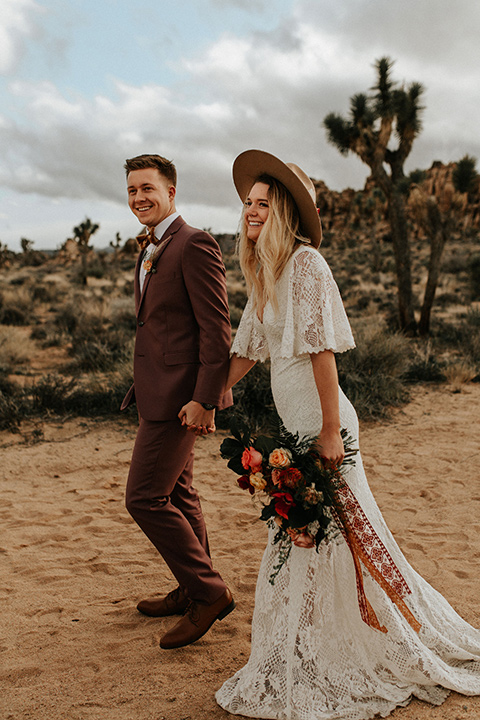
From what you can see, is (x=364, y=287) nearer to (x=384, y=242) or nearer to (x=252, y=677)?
(x=252, y=677)

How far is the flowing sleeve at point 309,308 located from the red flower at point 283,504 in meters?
0.54

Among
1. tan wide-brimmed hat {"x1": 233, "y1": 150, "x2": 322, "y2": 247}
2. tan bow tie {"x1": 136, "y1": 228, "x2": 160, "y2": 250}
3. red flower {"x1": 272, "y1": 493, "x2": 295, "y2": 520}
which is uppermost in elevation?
tan wide-brimmed hat {"x1": 233, "y1": 150, "x2": 322, "y2": 247}

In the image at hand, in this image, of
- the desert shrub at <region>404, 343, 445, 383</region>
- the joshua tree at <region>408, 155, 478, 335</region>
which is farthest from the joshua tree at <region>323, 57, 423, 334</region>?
the desert shrub at <region>404, 343, 445, 383</region>

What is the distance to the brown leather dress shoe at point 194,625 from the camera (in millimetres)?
2693

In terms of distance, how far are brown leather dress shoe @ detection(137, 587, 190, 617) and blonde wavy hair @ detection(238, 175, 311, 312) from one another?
1795 mm

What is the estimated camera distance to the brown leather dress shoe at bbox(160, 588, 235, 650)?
2693 mm

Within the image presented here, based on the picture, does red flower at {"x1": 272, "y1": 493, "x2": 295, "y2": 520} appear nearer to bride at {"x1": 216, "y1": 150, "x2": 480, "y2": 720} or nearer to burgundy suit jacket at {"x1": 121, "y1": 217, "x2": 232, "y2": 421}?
bride at {"x1": 216, "y1": 150, "x2": 480, "y2": 720}

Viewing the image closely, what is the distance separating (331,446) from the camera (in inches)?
82.7

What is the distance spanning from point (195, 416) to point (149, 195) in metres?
1.07

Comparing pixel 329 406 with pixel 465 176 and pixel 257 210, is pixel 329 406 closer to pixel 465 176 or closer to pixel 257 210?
pixel 257 210

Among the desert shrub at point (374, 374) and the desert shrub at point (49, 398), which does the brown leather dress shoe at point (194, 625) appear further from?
the desert shrub at point (49, 398)

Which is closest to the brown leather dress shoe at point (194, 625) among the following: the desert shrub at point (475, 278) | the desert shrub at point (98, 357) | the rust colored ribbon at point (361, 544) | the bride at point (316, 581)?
the bride at point (316, 581)

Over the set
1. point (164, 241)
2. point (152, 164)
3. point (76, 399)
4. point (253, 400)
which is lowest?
point (76, 399)

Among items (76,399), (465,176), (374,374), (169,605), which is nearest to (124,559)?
(169,605)
